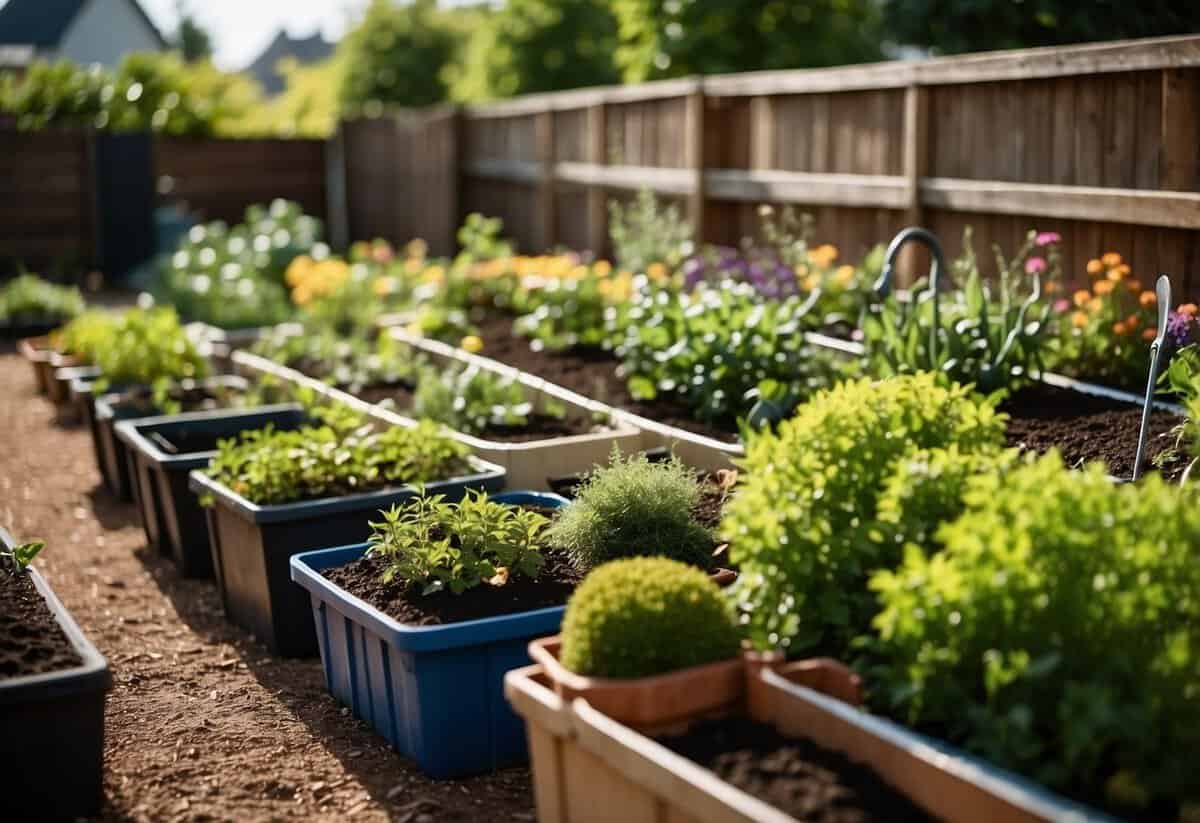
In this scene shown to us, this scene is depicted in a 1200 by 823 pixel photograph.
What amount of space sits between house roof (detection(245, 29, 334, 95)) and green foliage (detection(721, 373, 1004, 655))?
67.6 metres

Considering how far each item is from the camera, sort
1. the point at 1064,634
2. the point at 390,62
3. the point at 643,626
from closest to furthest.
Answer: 1. the point at 1064,634
2. the point at 643,626
3. the point at 390,62

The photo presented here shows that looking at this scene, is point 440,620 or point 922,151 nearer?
point 440,620

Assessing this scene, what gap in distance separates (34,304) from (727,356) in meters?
9.00

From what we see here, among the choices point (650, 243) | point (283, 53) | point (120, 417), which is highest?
point (283, 53)

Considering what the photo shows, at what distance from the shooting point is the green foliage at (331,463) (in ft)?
17.0

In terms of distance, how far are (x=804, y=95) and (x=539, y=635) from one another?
5848 mm

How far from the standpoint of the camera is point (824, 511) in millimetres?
3396

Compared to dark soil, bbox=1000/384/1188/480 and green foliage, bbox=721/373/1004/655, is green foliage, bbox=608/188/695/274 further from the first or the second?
green foliage, bbox=721/373/1004/655

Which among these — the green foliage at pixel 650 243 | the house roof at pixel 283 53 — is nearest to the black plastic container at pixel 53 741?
the green foliage at pixel 650 243

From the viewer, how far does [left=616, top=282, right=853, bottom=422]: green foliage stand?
6246mm

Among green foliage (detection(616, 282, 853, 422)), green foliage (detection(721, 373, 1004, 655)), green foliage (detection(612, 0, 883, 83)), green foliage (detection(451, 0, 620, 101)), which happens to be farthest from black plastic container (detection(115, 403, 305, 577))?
green foliage (detection(451, 0, 620, 101))

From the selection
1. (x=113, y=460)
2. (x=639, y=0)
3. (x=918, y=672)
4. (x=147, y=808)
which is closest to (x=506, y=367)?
(x=113, y=460)

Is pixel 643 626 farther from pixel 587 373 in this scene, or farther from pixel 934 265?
pixel 587 373

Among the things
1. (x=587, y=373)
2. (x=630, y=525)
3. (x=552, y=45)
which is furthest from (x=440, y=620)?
(x=552, y=45)
